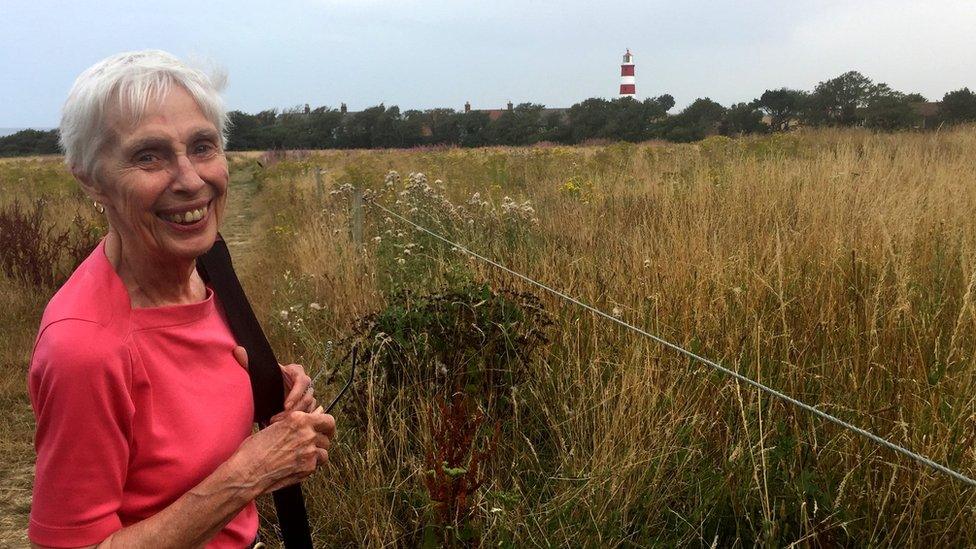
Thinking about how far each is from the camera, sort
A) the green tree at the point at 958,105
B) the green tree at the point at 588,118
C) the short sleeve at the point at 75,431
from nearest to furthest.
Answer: the short sleeve at the point at 75,431, the green tree at the point at 958,105, the green tree at the point at 588,118

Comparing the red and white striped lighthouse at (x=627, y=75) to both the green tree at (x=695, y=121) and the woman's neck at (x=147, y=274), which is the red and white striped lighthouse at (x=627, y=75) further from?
the woman's neck at (x=147, y=274)

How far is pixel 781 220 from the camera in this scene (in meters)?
5.04

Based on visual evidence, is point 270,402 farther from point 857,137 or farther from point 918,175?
point 857,137

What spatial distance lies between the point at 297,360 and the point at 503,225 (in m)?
A: 1.97

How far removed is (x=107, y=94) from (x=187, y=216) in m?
0.28

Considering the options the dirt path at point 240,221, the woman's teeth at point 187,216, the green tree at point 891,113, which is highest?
the green tree at point 891,113

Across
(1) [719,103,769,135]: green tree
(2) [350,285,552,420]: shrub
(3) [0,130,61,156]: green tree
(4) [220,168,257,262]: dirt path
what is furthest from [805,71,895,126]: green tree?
(3) [0,130,61,156]: green tree

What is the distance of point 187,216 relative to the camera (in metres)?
1.44

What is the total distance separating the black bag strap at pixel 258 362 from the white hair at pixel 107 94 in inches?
17.1

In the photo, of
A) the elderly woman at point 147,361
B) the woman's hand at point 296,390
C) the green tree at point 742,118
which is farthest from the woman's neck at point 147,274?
the green tree at point 742,118

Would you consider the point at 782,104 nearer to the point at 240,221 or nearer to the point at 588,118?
the point at 588,118

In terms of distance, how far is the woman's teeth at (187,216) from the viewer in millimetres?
1412

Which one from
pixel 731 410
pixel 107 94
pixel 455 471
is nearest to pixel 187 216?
pixel 107 94

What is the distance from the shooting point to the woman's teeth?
4.63 ft
